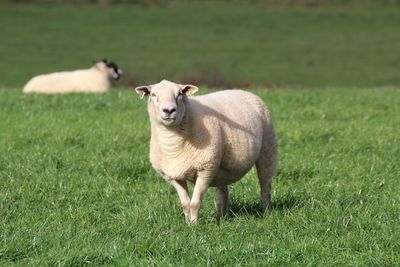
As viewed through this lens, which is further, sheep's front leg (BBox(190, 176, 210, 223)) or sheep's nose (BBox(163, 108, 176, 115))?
sheep's front leg (BBox(190, 176, 210, 223))

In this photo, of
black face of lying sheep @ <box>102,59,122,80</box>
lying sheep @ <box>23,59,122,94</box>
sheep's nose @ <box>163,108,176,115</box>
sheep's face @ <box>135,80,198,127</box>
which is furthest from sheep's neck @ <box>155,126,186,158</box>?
black face of lying sheep @ <box>102,59,122,80</box>

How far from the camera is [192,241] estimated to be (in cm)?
703

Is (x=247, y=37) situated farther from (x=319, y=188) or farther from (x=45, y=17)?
(x=319, y=188)

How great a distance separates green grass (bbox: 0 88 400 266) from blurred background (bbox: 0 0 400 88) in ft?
50.1

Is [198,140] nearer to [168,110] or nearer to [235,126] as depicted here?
[235,126]

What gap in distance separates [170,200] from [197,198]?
1.07 meters

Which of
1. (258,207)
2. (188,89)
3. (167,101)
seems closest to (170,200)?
(258,207)

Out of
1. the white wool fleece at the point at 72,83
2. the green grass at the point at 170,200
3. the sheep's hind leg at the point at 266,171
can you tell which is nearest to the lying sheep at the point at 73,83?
the white wool fleece at the point at 72,83

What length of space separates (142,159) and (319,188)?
2377 millimetres

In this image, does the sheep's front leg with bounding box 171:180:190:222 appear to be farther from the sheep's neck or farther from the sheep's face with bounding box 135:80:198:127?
the sheep's face with bounding box 135:80:198:127

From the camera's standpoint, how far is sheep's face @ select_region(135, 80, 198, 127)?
25.2 feet

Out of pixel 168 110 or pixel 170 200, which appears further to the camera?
pixel 170 200

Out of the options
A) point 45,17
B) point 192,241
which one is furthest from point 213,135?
point 45,17

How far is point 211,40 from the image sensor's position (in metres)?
44.2
